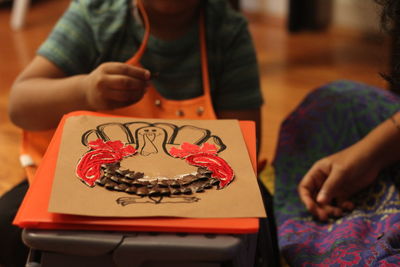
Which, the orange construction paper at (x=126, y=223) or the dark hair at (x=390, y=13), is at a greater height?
the dark hair at (x=390, y=13)

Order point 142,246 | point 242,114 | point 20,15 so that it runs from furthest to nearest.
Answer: point 20,15
point 242,114
point 142,246

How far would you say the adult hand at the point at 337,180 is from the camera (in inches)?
29.2


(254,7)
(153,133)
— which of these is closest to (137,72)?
(153,133)

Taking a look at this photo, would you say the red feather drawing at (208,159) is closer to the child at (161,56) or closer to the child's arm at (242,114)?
the child at (161,56)

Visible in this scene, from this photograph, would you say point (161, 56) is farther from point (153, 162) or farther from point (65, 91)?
point (153, 162)

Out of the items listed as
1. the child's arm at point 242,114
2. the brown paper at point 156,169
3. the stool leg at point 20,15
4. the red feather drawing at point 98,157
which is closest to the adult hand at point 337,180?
the child's arm at point 242,114

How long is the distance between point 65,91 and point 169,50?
0.68ft

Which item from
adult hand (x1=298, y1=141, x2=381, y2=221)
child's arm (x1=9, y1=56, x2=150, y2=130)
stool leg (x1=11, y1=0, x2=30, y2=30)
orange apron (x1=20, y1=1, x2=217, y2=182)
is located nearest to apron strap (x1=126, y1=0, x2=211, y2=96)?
orange apron (x1=20, y1=1, x2=217, y2=182)

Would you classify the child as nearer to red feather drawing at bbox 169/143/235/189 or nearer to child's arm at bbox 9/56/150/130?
child's arm at bbox 9/56/150/130

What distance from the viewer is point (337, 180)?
2.43 feet

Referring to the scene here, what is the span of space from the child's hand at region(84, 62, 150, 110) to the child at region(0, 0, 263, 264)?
0.24 feet

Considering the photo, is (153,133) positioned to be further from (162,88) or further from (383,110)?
(383,110)

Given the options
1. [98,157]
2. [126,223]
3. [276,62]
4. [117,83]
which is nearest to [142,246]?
[126,223]

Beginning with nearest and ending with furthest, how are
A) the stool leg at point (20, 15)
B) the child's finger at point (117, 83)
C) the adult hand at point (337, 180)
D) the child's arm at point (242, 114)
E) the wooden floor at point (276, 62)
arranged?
the child's finger at point (117, 83) < the adult hand at point (337, 180) < the child's arm at point (242, 114) < the wooden floor at point (276, 62) < the stool leg at point (20, 15)
